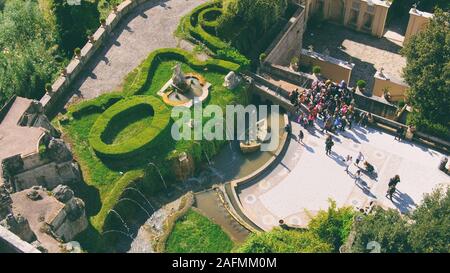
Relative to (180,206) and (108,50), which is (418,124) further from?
(108,50)

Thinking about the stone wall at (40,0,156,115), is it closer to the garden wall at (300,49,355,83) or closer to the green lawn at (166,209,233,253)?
the green lawn at (166,209,233,253)

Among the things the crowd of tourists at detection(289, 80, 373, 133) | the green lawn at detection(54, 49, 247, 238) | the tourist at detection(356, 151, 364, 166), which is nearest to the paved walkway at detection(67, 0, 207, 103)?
the green lawn at detection(54, 49, 247, 238)

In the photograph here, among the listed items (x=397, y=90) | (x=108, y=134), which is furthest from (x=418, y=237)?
(x=108, y=134)

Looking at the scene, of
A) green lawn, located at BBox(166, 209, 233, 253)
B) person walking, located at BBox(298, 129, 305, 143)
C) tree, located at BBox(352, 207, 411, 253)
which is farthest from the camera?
person walking, located at BBox(298, 129, 305, 143)

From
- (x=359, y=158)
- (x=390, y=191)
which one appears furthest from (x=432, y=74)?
(x=390, y=191)

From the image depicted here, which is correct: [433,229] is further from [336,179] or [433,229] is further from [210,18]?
[210,18]

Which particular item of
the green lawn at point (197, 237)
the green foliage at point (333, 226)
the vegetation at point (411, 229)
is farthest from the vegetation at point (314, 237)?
the green lawn at point (197, 237)
